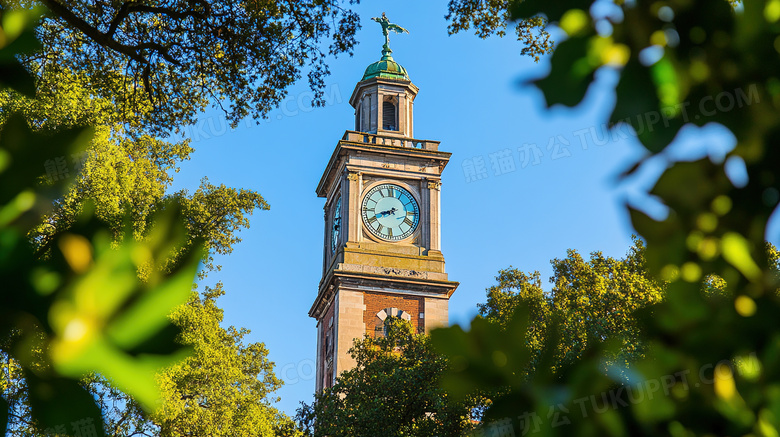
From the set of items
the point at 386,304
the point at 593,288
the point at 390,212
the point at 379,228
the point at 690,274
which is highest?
the point at 390,212

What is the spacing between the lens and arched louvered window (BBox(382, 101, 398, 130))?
40.6 metres

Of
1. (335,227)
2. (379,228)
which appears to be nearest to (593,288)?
(379,228)

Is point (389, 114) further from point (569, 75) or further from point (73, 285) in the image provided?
point (73, 285)

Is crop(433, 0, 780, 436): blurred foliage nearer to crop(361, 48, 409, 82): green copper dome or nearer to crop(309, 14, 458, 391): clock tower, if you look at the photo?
crop(309, 14, 458, 391): clock tower

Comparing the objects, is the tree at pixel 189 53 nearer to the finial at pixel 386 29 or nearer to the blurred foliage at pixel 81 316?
the blurred foliage at pixel 81 316

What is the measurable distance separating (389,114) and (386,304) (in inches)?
432

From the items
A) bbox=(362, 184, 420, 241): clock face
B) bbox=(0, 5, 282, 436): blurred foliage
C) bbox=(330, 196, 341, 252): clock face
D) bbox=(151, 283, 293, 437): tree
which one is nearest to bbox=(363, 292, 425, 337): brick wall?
bbox=(362, 184, 420, 241): clock face

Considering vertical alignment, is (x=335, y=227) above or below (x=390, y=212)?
below

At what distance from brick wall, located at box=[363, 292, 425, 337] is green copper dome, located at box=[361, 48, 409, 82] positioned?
12.1 metres

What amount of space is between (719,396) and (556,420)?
22 cm

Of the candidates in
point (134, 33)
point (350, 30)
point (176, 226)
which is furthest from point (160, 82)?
point (176, 226)

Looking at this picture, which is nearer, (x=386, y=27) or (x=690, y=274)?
(x=690, y=274)

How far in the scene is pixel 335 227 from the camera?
3884 cm

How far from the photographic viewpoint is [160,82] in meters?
12.5
